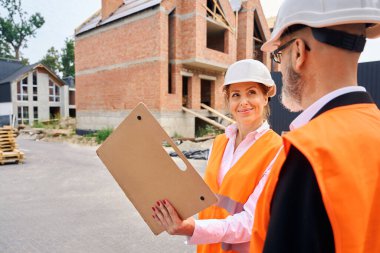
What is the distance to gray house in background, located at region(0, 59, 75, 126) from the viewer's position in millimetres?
32500

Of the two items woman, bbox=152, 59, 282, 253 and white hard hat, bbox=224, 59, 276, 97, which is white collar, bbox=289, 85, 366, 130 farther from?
white hard hat, bbox=224, 59, 276, 97

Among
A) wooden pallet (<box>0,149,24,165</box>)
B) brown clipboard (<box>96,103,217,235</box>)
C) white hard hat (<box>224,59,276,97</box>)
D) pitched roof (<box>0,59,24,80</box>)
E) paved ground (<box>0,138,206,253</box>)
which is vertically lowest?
paved ground (<box>0,138,206,253</box>)

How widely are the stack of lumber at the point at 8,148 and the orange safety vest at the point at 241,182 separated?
11262 millimetres

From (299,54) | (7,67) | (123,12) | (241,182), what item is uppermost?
(123,12)

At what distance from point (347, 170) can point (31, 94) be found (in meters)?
39.3

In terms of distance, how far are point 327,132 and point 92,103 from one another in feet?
71.5

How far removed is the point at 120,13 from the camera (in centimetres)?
1906

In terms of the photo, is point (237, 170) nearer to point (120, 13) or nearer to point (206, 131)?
point (206, 131)

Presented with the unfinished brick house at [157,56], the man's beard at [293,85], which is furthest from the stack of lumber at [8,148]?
the man's beard at [293,85]

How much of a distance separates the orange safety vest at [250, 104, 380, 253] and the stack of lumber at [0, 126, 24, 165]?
12.3 meters

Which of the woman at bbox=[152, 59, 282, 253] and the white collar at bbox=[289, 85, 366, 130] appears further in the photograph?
the woman at bbox=[152, 59, 282, 253]

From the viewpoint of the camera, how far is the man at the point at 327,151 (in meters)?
0.70

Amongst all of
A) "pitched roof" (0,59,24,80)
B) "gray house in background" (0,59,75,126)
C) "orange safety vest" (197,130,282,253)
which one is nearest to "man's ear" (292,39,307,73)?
"orange safety vest" (197,130,282,253)

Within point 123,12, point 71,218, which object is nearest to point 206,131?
point 123,12
